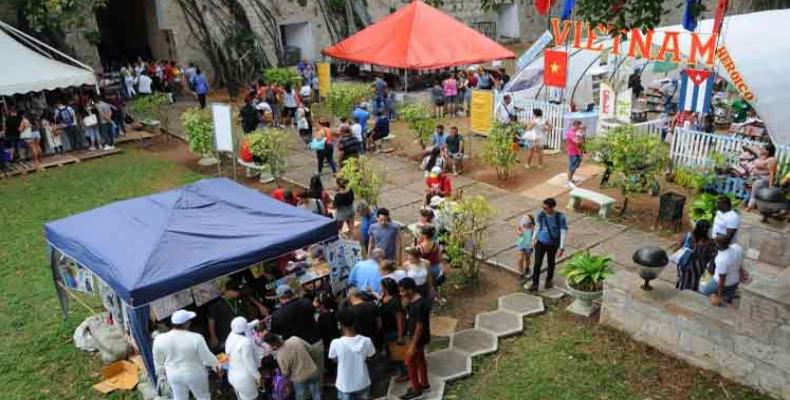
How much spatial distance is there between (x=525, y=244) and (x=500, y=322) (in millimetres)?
1277

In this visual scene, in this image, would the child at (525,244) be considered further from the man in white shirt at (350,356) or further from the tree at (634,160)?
the man in white shirt at (350,356)

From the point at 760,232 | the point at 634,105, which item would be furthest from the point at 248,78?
the point at 760,232

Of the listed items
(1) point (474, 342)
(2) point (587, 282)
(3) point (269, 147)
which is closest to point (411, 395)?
(1) point (474, 342)

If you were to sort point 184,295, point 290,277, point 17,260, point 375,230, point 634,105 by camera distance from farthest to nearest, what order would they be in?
point 634,105, point 17,260, point 375,230, point 290,277, point 184,295

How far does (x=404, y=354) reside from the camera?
6.73 meters

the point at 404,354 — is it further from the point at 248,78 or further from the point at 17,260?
the point at 248,78

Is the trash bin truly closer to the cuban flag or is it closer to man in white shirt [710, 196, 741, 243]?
man in white shirt [710, 196, 741, 243]

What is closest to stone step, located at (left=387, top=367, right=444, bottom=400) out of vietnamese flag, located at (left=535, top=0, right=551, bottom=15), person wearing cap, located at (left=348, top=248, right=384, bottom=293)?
person wearing cap, located at (left=348, top=248, right=384, bottom=293)

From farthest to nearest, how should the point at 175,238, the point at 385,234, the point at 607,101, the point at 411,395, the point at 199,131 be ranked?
1. the point at 607,101
2. the point at 199,131
3. the point at 385,234
4. the point at 175,238
5. the point at 411,395

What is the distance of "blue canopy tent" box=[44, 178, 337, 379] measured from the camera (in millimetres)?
6477

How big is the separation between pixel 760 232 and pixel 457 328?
4455 mm

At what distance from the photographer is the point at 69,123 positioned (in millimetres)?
15688

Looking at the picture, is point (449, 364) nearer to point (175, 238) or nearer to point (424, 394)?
point (424, 394)

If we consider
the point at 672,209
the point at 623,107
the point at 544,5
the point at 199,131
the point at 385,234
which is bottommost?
the point at 672,209
